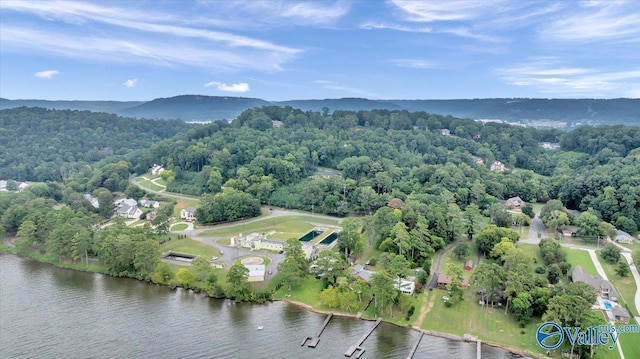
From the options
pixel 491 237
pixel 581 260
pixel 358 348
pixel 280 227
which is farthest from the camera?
pixel 280 227

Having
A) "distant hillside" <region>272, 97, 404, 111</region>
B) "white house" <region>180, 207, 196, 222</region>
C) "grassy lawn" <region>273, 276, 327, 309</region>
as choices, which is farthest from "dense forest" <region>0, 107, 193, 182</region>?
"distant hillside" <region>272, 97, 404, 111</region>

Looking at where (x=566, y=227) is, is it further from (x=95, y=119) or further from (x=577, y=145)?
(x=95, y=119)

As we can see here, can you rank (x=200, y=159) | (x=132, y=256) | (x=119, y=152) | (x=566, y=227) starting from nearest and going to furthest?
(x=132, y=256)
(x=566, y=227)
(x=200, y=159)
(x=119, y=152)

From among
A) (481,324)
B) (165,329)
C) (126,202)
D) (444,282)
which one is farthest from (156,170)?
(481,324)

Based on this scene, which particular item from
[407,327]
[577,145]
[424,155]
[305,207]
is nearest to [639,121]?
[577,145]

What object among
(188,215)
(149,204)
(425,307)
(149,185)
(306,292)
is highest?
(149,185)

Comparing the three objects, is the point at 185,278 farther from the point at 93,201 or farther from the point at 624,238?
the point at 624,238

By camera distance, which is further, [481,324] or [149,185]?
[149,185]
